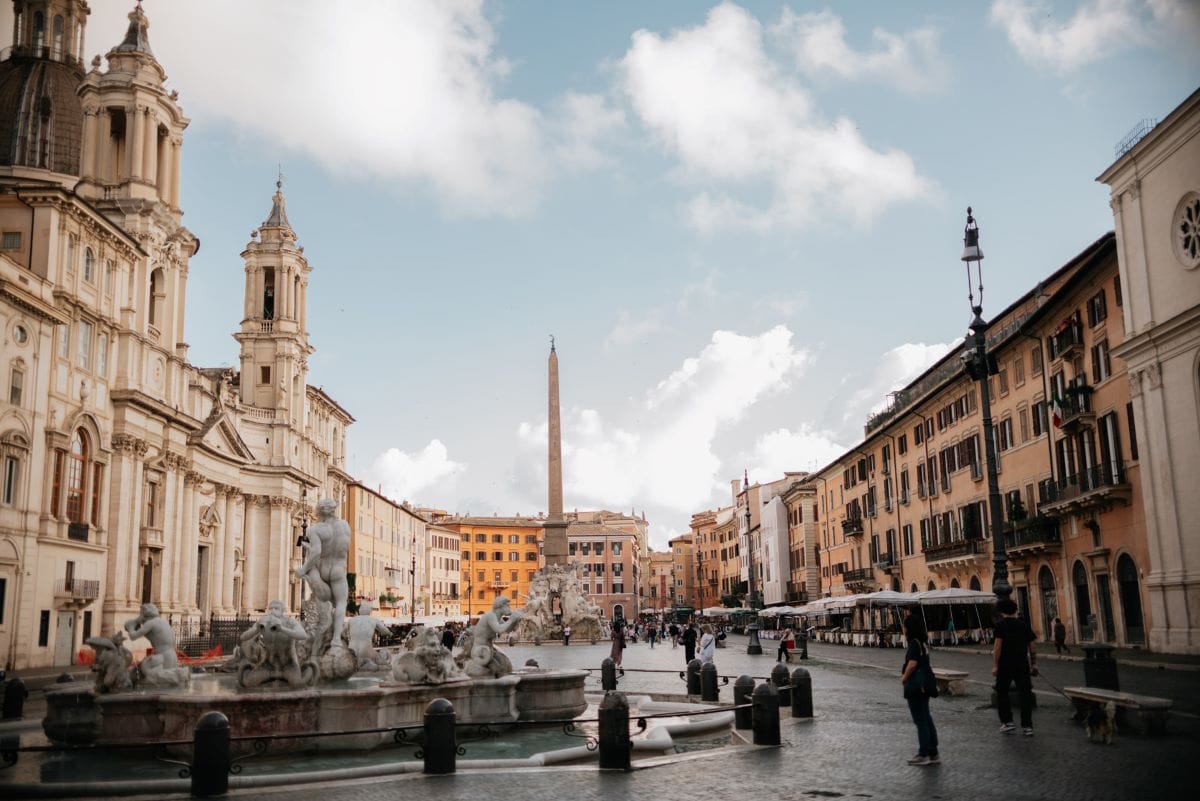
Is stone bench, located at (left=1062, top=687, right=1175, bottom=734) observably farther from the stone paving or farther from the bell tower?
the bell tower

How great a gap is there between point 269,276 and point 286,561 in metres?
A: 19.0

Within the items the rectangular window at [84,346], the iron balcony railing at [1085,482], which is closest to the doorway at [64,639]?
the rectangular window at [84,346]

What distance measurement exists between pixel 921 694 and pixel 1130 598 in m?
22.9

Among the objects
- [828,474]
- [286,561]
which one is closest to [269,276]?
[286,561]

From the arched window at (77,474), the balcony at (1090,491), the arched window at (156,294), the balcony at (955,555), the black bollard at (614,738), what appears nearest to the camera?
the black bollard at (614,738)

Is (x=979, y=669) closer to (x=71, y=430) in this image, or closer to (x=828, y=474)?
(x=71, y=430)

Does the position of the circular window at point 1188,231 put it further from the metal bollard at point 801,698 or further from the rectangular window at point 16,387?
the rectangular window at point 16,387

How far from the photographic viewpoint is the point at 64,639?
3531 centimetres

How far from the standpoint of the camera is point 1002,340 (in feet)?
125

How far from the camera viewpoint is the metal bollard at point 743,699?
14.5 meters

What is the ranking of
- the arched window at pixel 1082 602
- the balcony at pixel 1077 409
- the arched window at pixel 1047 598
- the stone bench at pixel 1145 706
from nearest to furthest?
the stone bench at pixel 1145 706, the balcony at pixel 1077 409, the arched window at pixel 1082 602, the arched window at pixel 1047 598

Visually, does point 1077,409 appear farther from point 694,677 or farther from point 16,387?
point 16,387

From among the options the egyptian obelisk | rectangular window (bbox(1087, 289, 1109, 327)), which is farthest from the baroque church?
rectangular window (bbox(1087, 289, 1109, 327))

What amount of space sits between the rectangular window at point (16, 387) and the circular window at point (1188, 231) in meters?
34.1
